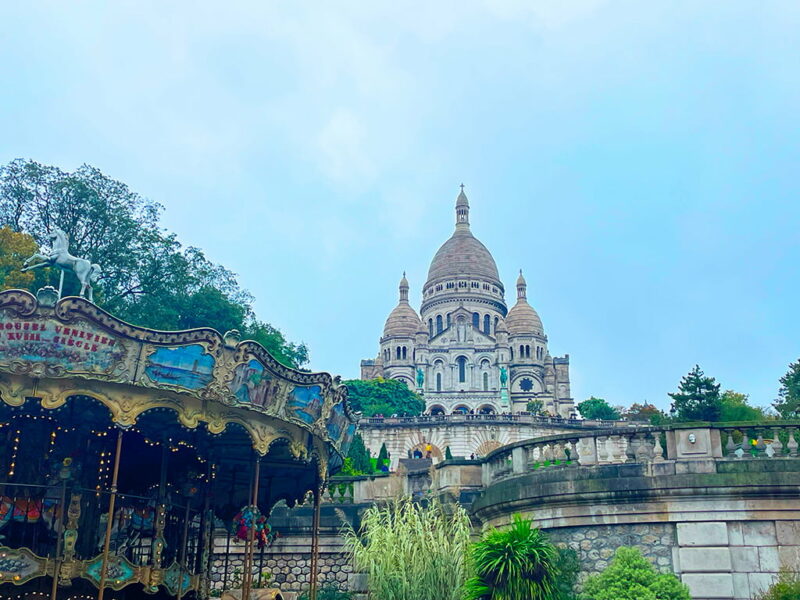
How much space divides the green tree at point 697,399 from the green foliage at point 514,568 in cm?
3767

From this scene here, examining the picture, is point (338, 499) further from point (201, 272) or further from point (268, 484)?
point (201, 272)

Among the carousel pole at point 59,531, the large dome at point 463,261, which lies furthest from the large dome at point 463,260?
the carousel pole at point 59,531

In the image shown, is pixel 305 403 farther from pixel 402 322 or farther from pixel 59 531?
pixel 402 322

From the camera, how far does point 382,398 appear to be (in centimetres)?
8975

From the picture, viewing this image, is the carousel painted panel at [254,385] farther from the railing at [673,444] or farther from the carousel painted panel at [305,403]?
the railing at [673,444]

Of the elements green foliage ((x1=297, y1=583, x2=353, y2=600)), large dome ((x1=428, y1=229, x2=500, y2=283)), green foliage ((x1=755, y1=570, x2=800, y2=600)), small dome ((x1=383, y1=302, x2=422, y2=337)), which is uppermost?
large dome ((x1=428, y1=229, x2=500, y2=283))

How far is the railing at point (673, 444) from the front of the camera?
17016 millimetres

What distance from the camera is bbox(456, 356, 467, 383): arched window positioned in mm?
110438

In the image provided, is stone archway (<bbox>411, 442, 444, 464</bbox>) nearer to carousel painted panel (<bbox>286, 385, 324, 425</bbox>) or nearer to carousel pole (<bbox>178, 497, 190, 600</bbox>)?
carousel pole (<bbox>178, 497, 190, 600</bbox>)

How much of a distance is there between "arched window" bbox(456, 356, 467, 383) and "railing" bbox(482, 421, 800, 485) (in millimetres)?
90934

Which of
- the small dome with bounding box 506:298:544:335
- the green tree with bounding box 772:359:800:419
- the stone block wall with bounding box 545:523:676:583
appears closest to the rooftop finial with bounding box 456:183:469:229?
the small dome with bounding box 506:298:544:335

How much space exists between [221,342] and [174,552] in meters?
6.23

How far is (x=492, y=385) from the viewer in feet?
359

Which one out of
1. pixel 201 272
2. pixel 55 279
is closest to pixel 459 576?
pixel 55 279
